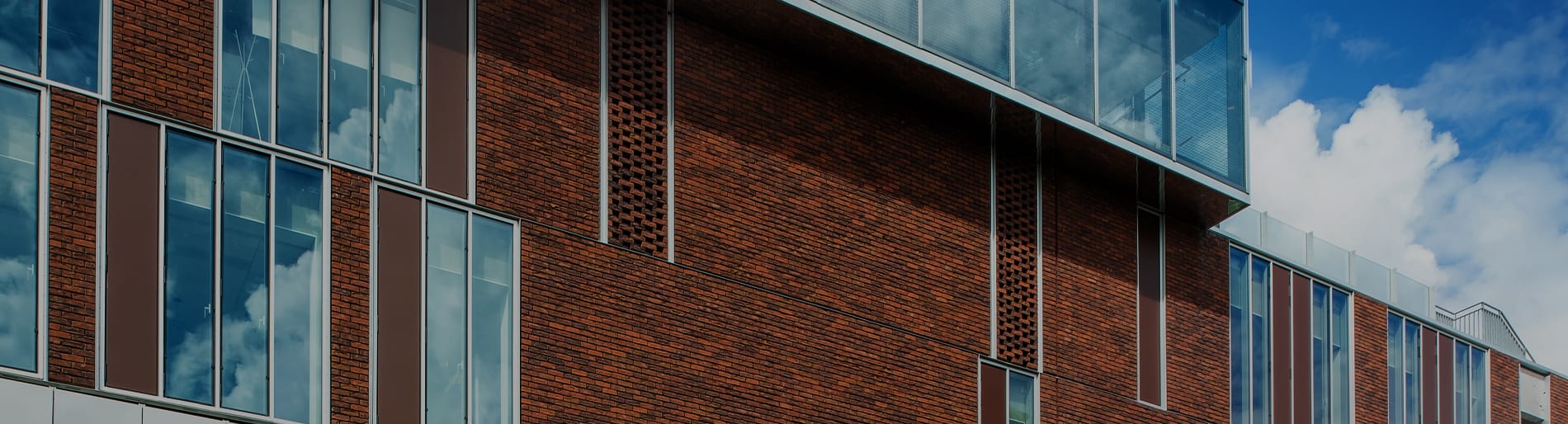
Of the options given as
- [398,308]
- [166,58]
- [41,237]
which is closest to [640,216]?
[398,308]

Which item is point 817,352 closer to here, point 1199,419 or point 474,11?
point 474,11

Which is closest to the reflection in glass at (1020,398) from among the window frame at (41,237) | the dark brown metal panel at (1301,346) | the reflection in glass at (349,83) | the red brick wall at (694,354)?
the red brick wall at (694,354)

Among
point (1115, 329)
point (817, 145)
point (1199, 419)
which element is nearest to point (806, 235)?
point (817, 145)

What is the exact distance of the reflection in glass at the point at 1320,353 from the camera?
108ft

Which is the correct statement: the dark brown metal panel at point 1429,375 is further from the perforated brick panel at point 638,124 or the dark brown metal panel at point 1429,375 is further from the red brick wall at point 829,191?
the perforated brick panel at point 638,124

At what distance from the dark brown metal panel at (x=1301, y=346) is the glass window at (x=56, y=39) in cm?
2267

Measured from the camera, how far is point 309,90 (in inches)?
784

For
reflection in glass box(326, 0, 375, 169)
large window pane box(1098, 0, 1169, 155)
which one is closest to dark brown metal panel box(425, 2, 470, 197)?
reflection in glass box(326, 0, 375, 169)

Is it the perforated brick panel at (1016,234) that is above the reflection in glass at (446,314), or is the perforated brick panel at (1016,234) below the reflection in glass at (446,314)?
above

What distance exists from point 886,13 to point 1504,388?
20.9m

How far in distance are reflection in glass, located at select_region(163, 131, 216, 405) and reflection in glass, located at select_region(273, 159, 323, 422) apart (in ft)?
2.67

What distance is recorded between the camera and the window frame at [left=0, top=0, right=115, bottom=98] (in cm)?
1759

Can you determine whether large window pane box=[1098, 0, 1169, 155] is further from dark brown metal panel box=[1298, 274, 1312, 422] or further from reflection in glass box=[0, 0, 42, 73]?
reflection in glass box=[0, 0, 42, 73]

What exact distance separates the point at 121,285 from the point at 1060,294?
15426mm
